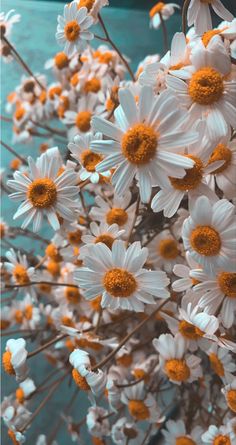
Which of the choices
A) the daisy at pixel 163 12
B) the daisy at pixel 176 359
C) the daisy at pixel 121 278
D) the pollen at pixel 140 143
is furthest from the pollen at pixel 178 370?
the daisy at pixel 163 12

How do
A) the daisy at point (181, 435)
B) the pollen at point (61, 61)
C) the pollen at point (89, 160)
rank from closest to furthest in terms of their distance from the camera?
the pollen at point (89, 160) → the daisy at point (181, 435) → the pollen at point (61, 61)

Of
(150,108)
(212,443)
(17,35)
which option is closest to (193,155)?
(150,108)

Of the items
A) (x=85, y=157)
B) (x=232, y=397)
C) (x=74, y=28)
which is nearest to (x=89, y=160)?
(x=85, y=157)

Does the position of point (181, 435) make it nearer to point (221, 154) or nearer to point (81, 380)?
point (81, 380)

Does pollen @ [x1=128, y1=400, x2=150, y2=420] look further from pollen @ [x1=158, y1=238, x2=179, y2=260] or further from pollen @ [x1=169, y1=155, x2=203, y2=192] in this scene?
pollen @ [x1=169, y1=155, x2=203, y2=192]

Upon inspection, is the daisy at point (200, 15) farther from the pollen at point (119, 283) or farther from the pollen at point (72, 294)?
the pollen at point (72, 294)

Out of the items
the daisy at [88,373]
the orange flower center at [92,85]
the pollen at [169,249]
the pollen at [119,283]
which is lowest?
the daisy at [88,373]

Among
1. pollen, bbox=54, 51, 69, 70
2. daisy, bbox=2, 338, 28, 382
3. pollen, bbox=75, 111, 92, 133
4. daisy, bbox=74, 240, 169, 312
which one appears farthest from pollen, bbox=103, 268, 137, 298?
pollen, bbox=54, 51, 69, 70

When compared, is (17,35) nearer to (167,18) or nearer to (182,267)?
(167,18)

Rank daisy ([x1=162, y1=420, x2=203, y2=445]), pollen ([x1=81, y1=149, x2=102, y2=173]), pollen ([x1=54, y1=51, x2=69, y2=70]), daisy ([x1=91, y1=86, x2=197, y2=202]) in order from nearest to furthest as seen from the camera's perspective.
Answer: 1. daisy ([x1=91, y1=86, x2=197, y2=202])
2. pollen ([x1=81, y1=149, x2=102, y2=173])
3. daisy ([x1=162, y1=420, x2=203, y2=445])
4. pollen ([x1=54, y1=51, x2=69, y2=70])
